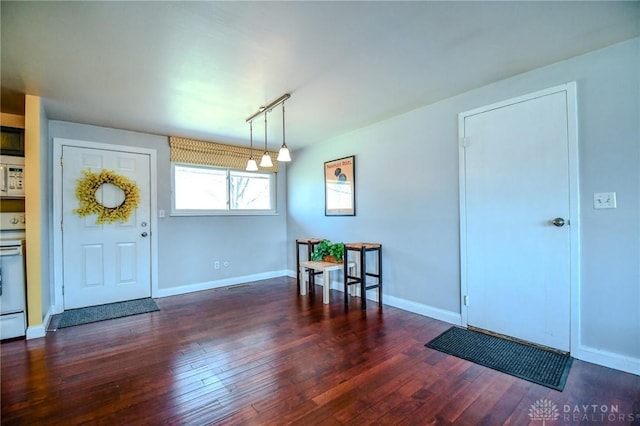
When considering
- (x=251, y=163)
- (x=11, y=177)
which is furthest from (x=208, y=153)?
(x=11, y=177)

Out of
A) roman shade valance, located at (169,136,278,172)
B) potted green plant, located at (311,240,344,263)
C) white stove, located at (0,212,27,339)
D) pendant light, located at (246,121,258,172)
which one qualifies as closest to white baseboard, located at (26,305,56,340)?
white stove, located at (0,212,27,339)

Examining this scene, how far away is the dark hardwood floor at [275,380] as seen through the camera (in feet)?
5.49

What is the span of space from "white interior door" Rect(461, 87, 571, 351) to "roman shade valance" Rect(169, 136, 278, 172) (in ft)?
11.0

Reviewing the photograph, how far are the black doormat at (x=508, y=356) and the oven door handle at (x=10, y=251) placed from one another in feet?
12.4

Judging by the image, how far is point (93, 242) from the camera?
3725mm

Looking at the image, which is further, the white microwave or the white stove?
the white microwave

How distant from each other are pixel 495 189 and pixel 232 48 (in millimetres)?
2488

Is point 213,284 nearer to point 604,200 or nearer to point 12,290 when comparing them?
point 12,290

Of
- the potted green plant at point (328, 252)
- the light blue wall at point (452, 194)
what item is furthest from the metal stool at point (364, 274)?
the potted green plant at point (328, 252)

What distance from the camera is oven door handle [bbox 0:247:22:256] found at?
8.77 ft

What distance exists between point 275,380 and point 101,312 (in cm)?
272

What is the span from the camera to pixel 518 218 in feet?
8.43

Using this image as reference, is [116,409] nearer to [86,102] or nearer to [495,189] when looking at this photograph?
[86,102]

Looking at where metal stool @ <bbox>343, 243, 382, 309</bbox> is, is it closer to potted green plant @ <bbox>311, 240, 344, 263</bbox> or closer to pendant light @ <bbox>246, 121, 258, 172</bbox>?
potted green plant @ <bbox>311, 240, 344, 263</bbox>
